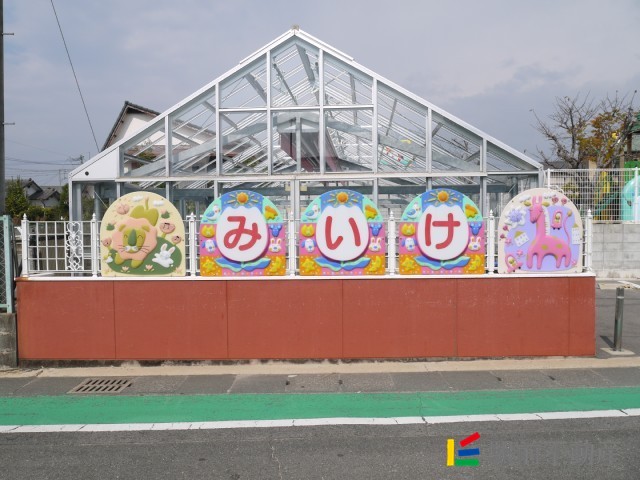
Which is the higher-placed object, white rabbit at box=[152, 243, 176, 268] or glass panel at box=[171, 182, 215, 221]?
glass panel at box=[171, 182, 215, 221]

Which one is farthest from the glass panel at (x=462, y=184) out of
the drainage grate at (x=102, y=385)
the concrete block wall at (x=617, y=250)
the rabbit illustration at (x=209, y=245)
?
the drainage grate at (x=102, y=385)

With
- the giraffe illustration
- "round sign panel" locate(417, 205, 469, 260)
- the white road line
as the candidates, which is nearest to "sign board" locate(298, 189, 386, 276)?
"round sign panel" locate(417, 205, 469, 260)

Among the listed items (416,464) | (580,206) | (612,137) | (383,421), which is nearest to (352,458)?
(416,464)

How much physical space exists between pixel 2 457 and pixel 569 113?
96.4ft

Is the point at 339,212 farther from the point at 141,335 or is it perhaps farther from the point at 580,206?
the point at 580,206

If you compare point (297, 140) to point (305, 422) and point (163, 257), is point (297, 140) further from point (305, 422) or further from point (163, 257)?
point (305, 422)

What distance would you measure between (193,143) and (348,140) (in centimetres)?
363

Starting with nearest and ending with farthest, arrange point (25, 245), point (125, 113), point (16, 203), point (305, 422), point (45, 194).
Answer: point (305, 422) → point (25, 245) → point (125, 113) → point (16, 203) → point (45, 194)

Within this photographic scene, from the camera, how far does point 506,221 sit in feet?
26.8

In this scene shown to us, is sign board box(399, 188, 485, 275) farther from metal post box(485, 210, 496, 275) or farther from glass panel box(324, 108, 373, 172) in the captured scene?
glass panel box(324, 108, 373, 172)

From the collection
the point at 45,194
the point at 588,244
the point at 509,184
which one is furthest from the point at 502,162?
the point at 45,194

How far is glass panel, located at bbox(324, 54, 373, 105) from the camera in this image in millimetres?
10961

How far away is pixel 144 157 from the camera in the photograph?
11.8 m

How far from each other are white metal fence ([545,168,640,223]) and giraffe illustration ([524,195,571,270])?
901 centimetres
